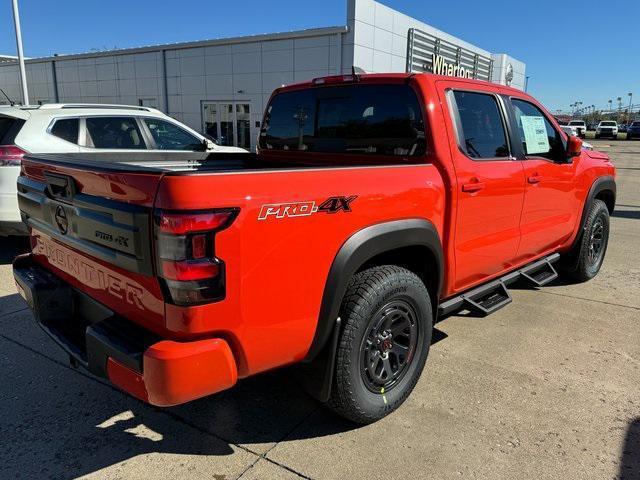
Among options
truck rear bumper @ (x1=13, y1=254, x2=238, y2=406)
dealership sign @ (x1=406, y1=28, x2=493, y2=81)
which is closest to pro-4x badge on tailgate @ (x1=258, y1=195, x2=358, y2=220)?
truck rear bumper @ (x1=13, y1=254, x2=238, y2=406)

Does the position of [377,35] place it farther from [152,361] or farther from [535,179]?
[152,361]

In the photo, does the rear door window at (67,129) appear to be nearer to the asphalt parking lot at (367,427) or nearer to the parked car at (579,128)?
the asphalt parking lot at (367,427)

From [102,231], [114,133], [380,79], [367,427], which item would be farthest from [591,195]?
[114,133]

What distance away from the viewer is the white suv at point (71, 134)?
17.5 ft

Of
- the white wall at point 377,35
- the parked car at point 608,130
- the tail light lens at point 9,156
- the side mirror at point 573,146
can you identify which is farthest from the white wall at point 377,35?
the parked car at point 608,130

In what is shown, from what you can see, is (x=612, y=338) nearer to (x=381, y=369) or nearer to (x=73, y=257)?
(x=381, y=369)

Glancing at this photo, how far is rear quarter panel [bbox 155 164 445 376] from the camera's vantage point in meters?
1.93

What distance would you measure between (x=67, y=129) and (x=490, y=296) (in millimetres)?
5104

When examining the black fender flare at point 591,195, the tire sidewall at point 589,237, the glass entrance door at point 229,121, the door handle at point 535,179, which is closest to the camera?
the door handle at point 535,179

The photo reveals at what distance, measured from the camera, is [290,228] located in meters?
2.12

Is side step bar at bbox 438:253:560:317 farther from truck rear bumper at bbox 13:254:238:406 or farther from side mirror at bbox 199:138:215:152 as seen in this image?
side mirror at bbox 199:138:215:152

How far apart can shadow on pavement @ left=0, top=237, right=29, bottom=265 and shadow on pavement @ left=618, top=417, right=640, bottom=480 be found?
20.4 ft

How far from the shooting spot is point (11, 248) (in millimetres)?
6555

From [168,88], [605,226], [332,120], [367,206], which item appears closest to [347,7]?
[168,88]
